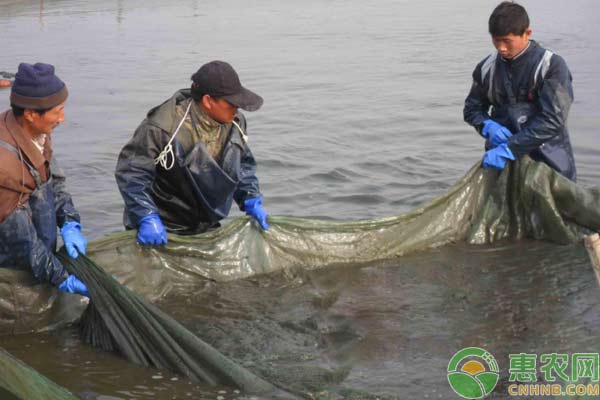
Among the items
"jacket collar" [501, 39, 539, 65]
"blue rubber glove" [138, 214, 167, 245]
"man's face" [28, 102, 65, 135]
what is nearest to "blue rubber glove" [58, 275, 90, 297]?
"blue rubber glove" [138, 214, 167, 245]

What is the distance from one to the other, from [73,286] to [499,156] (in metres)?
3.17

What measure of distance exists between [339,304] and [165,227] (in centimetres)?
128

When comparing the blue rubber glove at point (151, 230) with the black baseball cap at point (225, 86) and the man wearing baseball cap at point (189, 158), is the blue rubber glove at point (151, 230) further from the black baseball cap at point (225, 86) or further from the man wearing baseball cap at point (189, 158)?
the black baseball cap at point (225, 86)

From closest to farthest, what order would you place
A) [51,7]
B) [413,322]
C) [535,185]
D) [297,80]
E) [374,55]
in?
[413,322] → [535,185] → [297,80] → [374,55] → [51,7]

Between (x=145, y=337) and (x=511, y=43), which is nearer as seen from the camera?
(x=145, y=337)

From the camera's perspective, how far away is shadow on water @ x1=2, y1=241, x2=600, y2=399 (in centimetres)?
433

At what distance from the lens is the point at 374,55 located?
55.8 ft

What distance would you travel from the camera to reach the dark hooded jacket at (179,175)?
496cm

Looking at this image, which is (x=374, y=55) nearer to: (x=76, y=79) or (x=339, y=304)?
(x=76, y=79)

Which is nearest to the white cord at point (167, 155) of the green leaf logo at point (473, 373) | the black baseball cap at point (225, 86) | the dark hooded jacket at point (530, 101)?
the black baseball cap at point (225, 86)

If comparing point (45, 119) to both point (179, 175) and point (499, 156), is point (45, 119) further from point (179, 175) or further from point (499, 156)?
point (499, 156)

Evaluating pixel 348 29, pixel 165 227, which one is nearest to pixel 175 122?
pixel 165 227

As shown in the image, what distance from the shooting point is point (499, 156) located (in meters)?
5.96

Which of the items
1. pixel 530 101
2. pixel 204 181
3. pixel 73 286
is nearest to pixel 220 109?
pixel 204 181
